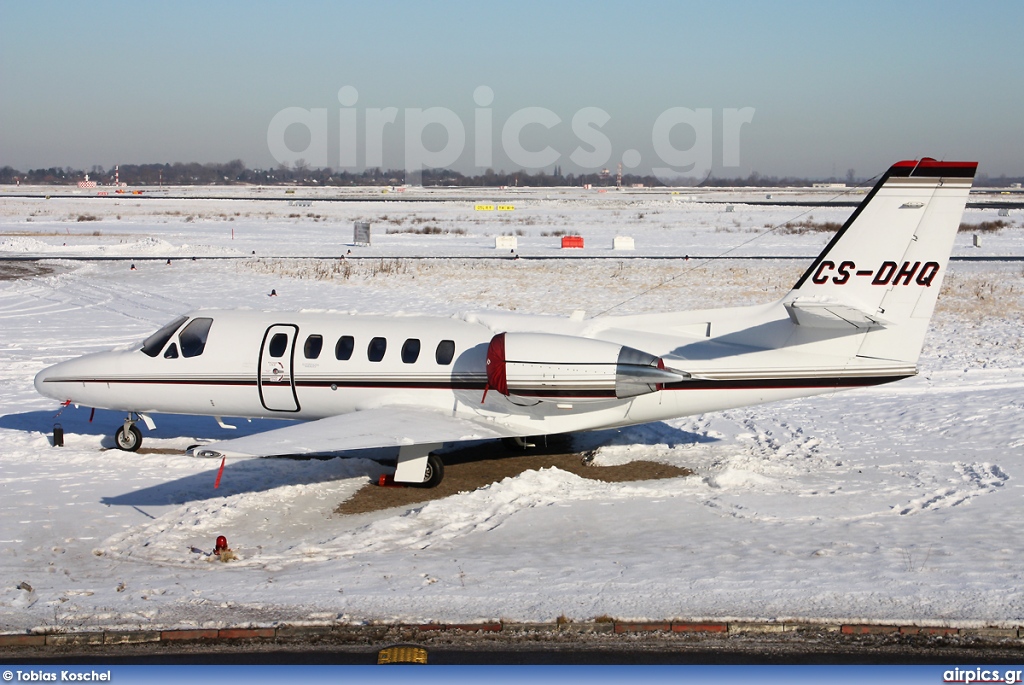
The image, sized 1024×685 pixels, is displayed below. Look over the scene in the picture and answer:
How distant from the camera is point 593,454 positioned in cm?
1730

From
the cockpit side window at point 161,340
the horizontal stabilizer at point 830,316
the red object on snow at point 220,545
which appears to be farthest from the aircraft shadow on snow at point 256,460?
the horizontal stabilizer at point 830,316

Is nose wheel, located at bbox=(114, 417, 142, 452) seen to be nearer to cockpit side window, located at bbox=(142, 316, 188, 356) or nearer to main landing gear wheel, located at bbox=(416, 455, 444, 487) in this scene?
cockpit side window, located at bbox=(142, 316, 188, 356)

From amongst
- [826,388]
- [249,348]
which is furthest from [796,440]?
[249,348]

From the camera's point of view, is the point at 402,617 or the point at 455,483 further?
the point at 455,483

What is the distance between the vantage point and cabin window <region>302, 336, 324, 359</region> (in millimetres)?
15883

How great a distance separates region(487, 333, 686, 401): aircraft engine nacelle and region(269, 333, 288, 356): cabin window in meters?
Result: 3.44

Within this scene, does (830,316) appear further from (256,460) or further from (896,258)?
(256,460)

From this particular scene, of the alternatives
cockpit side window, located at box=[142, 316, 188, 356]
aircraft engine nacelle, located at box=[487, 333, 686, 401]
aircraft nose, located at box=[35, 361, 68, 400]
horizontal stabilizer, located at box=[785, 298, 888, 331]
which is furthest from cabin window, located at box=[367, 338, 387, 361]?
horizontal stabilizer, located at box=[785, 298, 888, 331]

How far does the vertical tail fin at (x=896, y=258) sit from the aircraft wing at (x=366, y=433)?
5.02 metres

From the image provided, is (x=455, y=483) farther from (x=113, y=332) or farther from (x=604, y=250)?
(x=604, y=250)

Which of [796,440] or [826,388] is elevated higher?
[826,388]

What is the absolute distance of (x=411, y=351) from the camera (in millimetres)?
15688

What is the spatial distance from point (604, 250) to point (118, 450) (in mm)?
39464

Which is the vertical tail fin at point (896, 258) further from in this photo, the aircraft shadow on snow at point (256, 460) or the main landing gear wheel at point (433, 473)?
the main landing gear wheel at point (433, 473)
